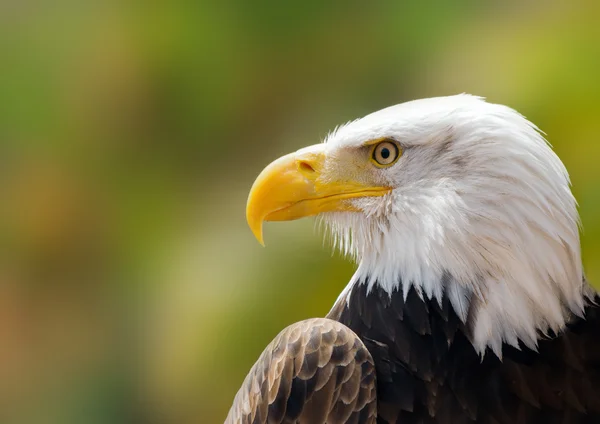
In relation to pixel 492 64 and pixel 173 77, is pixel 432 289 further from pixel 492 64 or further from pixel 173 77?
pixel 173 77

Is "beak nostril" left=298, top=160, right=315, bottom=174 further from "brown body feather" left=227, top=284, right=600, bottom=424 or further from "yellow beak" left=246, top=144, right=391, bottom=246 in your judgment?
"brown body feather" left=227, top=284, right=600, bottom=424

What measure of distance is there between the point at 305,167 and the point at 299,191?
6 cm

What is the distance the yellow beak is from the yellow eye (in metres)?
0.07

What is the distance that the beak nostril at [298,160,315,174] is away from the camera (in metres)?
1.92

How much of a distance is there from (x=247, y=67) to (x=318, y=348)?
4.20m

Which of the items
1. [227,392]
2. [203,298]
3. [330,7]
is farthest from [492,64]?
[227,392]

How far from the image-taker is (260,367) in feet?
6.09

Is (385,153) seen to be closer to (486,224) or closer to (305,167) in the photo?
(305,167)

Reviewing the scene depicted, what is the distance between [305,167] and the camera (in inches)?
75.6

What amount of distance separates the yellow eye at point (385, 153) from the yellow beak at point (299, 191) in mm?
68

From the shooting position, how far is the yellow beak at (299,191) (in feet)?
6.20

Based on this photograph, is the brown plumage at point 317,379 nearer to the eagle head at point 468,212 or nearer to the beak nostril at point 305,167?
the eagle head at point 468,212

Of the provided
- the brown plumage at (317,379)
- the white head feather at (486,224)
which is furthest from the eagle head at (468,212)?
the brown plumage at (317,379)

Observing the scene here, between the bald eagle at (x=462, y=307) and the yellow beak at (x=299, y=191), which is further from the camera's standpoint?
the yellow beak at (x=299, y=191)
